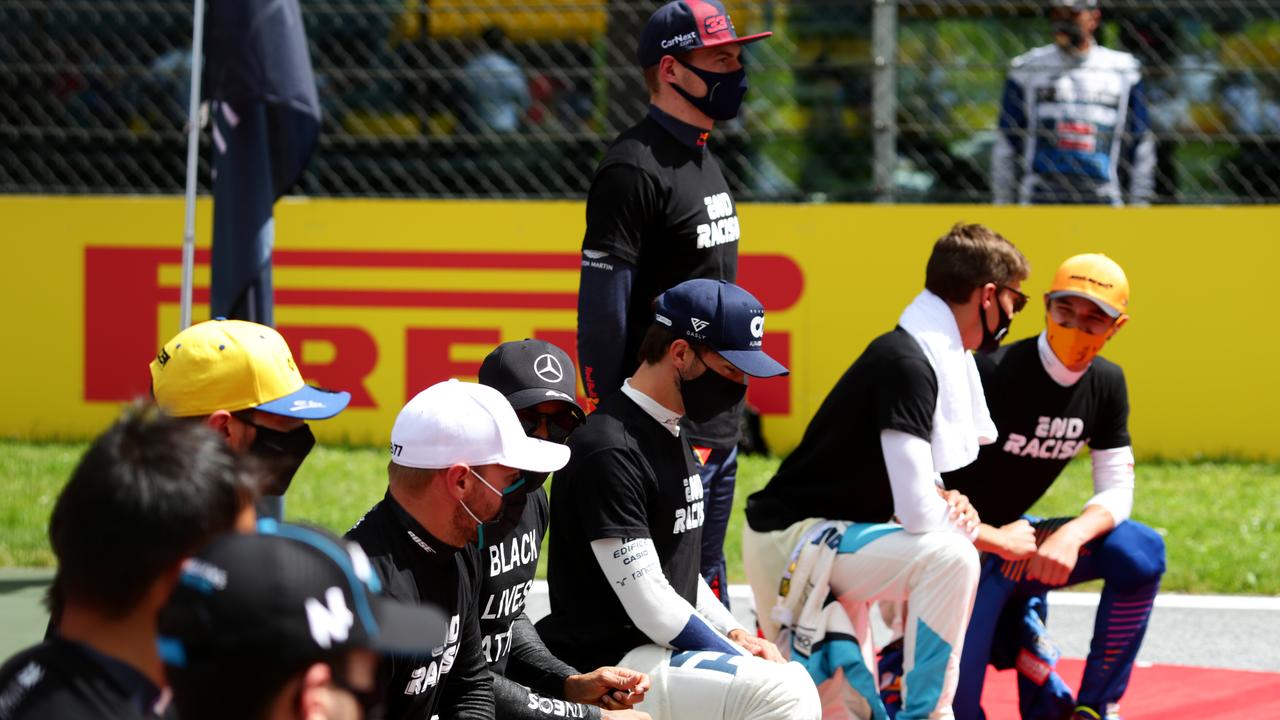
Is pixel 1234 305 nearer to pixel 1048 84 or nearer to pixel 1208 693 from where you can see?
pixel 1048 84

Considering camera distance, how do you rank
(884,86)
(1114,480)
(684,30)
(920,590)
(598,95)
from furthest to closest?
1. (598,95)
2. (884,86)
3. (1114,480)
4. (684,30)
5. (920,590)

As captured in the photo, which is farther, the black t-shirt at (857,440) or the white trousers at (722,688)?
the black t-shirt at (857,440)

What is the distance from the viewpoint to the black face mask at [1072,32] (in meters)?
8.54

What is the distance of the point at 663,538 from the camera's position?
13.6ft

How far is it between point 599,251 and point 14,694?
285cm

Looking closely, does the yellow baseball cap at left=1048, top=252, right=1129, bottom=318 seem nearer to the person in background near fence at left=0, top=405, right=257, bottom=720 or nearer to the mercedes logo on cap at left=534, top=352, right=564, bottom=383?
the mercedes logo on cap at left=534, top=352, right=564, bottom=383

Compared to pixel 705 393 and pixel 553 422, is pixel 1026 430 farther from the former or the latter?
A: pixel 553 422

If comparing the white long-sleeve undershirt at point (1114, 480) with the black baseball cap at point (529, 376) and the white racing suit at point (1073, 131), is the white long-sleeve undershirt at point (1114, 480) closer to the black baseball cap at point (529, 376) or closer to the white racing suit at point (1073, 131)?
the black baseball cap at point (529, 376)

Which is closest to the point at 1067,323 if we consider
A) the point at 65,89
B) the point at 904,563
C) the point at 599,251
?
the point at 904,563

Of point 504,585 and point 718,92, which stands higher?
point 718,92

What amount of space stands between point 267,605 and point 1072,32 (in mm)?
7521

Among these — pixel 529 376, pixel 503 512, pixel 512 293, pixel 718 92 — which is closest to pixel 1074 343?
pixel 718 92

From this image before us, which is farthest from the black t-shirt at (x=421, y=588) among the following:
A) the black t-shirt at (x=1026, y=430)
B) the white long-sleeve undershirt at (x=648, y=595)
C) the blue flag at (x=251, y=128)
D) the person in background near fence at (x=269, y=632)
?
the blue flag at (x=251, y=128)

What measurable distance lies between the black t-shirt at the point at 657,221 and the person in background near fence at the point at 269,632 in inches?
114
